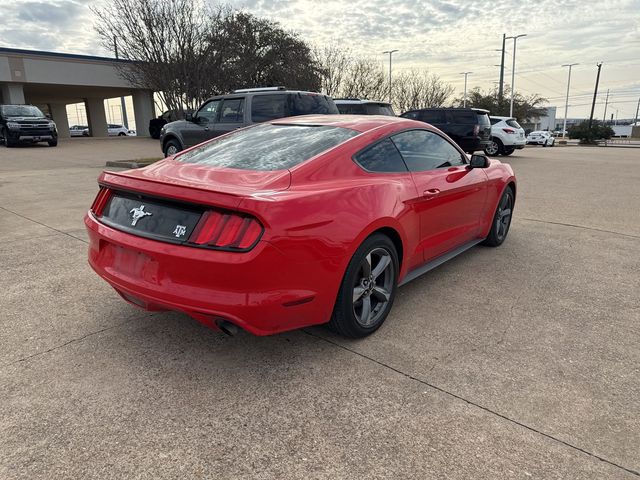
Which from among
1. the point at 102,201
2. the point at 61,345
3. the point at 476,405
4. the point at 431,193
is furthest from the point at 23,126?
the point at 476,405

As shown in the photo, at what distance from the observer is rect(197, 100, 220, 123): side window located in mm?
11023

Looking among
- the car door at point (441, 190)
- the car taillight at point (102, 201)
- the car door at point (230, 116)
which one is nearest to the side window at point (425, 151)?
A: the car door at point (441, 190)

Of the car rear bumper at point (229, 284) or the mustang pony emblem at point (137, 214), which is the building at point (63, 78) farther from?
the car rear bumper at point (229, 284)

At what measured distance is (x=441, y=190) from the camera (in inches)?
147

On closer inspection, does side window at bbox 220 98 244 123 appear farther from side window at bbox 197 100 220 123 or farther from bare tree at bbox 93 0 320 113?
bare tree at bbox 93 0 320 113

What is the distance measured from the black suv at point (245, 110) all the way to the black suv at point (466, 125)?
5958mm

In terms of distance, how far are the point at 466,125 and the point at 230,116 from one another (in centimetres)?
817

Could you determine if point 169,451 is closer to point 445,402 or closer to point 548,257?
point 445,402

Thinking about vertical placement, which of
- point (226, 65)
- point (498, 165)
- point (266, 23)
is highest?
point (266, 23)

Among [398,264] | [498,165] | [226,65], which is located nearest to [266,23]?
[226,65]

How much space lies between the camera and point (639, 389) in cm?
256

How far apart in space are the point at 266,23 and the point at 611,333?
29813 millimetres

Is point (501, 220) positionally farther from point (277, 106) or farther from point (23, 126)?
point (23, 126)

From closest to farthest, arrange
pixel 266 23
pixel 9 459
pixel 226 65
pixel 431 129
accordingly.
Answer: pixel 9 459 < pixel 431 129 < pixel 226 65 < pixel 266 23
